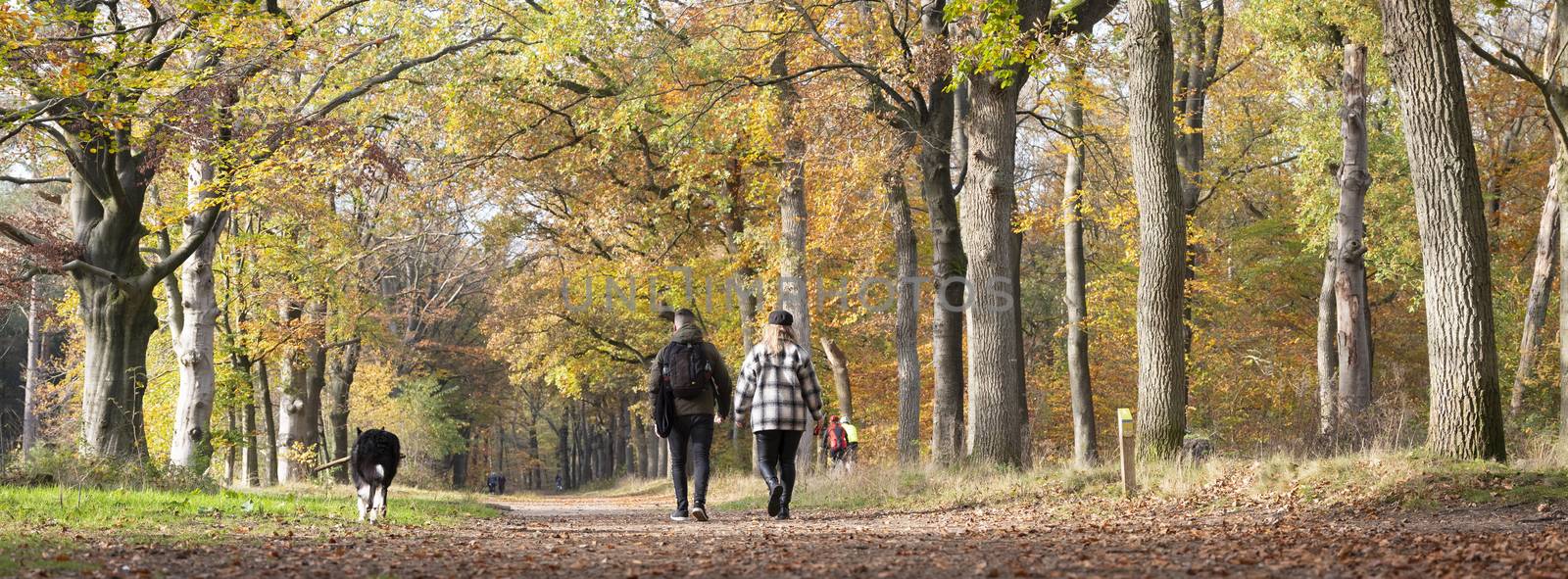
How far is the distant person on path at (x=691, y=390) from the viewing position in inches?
455

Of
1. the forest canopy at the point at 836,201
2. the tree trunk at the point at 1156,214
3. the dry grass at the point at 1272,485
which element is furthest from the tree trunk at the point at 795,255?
the tree trunk at the point at 1156,214

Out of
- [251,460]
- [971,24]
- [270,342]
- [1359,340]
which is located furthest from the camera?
[251,460]

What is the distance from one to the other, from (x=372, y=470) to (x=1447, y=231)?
897 centimetres

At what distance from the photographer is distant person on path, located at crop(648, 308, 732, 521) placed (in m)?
11.5

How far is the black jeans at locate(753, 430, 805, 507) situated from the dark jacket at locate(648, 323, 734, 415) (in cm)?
42

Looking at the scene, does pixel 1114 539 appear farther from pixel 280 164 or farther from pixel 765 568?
pixel 280 164

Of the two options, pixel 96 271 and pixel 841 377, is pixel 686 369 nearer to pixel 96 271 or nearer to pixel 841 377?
pixel 96 271

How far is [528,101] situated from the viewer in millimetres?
23125

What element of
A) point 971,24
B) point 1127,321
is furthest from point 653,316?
point 971,24

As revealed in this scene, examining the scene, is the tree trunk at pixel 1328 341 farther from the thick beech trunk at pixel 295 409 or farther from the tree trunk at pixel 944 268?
the thick beech trunk at pixel 295 409

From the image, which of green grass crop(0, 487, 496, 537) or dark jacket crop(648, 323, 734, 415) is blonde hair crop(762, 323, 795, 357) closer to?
dark jacket crop(648, 323, 734, 415)

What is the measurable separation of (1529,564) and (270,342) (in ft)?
87.0

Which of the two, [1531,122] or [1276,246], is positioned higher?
[1531,122]

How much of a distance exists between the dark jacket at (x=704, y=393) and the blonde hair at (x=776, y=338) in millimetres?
432
